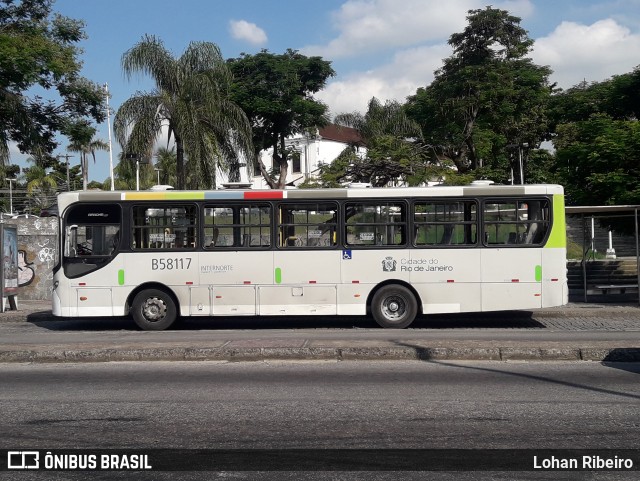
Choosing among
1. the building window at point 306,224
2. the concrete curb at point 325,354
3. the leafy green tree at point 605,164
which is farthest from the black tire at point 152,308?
the leafy green tree at point 605,164

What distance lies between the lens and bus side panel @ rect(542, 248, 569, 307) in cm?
1558

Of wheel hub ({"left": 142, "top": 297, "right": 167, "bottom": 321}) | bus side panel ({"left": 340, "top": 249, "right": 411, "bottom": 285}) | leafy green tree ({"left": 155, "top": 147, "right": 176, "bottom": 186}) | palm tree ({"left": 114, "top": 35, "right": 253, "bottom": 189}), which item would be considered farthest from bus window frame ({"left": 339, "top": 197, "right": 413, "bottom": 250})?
leafy green tree ({"left": 155, "top": 147, "right": 176, "bottom": 186})

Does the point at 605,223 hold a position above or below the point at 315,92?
below

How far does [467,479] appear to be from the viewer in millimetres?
5891

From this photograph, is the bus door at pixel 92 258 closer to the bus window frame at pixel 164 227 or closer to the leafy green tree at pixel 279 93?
the bus window frame at pixel 164 227

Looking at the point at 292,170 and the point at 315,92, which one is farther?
the point at 292,170

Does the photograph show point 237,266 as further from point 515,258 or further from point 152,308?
point 515,258

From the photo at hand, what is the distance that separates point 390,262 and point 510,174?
35.3 m

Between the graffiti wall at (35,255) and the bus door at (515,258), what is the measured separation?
13846 millimetres

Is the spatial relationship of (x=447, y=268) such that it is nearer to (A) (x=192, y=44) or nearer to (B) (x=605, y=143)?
(B) (x=605, y=143)

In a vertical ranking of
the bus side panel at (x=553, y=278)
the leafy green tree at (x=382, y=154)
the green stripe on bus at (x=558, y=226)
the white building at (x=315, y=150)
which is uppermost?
the white building at (x=315, y=150)

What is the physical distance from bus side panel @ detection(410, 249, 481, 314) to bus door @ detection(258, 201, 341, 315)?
1.62 m

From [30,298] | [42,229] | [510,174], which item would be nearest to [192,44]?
[42,229]

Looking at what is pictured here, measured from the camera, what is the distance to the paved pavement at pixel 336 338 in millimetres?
11562
